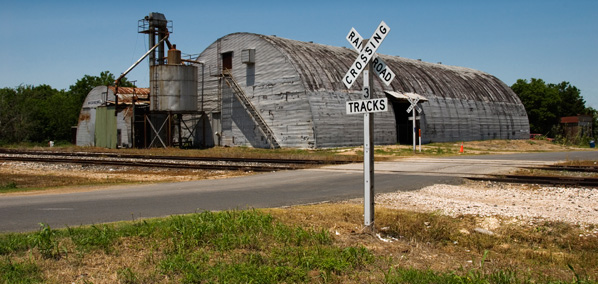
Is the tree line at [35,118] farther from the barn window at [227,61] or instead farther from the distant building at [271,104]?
the barn window at [227,61]

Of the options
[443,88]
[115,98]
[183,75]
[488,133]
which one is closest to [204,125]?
[183,75]

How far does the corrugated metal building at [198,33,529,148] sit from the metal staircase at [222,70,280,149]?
0.24ft

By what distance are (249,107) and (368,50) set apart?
30796 millimetres

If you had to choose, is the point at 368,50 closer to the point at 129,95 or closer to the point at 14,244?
the point at 14,244

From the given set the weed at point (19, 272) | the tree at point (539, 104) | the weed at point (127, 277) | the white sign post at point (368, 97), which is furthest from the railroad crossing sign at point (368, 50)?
the tree at point (539, 104)

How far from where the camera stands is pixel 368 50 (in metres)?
8.02

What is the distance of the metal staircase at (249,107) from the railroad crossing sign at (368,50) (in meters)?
28.1

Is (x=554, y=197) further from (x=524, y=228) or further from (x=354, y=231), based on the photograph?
(x=354, y=231)

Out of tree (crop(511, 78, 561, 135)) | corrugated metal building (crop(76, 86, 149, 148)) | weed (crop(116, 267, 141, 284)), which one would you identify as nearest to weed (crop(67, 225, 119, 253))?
weed (crop(116, 267, 141, 284))

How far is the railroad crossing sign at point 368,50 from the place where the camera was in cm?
780

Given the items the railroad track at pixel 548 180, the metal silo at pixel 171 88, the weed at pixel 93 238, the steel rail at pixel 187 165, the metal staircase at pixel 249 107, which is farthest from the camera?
the metal silo at pixel 171 88

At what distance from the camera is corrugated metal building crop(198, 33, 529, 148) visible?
1373 inches

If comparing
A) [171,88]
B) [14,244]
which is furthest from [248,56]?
[14,244]

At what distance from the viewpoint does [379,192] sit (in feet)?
43.3
